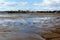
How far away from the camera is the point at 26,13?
1.82m

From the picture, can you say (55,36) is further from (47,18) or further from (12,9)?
(12,9)

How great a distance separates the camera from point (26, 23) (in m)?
1.51

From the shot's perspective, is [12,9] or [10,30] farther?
[12,9]

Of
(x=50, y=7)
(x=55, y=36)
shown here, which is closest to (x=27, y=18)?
(x=50, y=7)

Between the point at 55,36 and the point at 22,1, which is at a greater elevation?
the point at 22,1

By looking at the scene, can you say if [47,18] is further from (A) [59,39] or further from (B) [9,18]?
(A) [59,39]

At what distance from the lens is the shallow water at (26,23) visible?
1.25m

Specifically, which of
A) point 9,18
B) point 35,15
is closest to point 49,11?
point 35,15

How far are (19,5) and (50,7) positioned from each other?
0.36m

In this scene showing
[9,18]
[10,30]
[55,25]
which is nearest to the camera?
[10,30]

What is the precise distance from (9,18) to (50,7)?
0.51 m

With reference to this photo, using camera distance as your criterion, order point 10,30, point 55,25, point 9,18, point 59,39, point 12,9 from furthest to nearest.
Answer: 1. point 12,9
2. point 9,18
3. point 55,25
4. point 10,30
5. point 59,39

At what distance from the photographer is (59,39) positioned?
1.14m

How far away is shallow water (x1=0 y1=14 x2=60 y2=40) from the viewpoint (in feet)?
4.11
